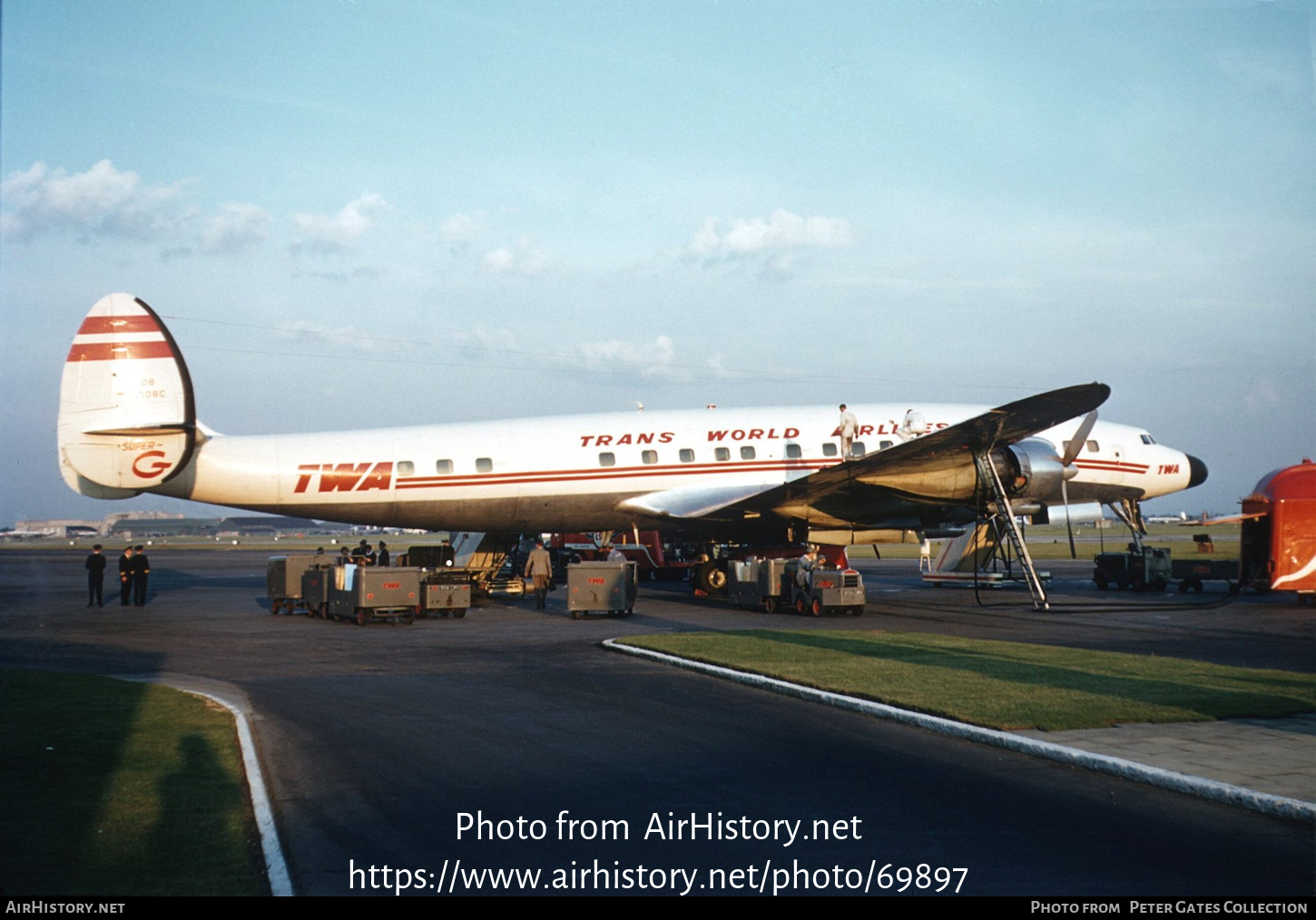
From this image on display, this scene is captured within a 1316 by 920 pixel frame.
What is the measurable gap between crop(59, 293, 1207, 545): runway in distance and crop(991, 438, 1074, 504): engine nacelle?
1.7 inches

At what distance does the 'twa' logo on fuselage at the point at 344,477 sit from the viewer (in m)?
26.8

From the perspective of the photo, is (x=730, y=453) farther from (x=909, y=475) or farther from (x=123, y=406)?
(x=123, y=406)

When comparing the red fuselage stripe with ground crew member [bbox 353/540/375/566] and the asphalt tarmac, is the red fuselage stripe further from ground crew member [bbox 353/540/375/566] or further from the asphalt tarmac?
the asphalt tarmac

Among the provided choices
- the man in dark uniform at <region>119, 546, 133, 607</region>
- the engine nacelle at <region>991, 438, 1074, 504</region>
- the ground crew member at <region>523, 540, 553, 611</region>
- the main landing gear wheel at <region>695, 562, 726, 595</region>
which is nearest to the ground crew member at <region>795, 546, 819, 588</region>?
the engine nacelle at <region>991, 438, 1074, 504</region>

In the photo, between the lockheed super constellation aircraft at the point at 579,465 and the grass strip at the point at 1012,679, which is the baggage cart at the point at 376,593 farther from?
the grass strip at the point at 1012,679

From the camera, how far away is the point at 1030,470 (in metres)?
25.5

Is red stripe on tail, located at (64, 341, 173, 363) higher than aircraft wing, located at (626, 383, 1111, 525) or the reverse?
higher

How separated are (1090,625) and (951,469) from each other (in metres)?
5.39

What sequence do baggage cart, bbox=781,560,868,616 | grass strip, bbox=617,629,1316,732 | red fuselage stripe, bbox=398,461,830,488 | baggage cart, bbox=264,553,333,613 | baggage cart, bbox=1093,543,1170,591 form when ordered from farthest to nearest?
1. baggage cart, bbox=1093,543,1170,591
2. red fuselage stripe, bbox=398,461,830,488
3. baggage cart, bbox=264,553,333,613
4. baggage cart, bbox=781,560,868,616
5. grass strip, bbox=617,629,1316,732

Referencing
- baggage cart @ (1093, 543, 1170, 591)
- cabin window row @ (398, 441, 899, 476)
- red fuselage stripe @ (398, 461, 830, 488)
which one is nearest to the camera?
red fuselage stripe @ (398, 461, 830, 488)

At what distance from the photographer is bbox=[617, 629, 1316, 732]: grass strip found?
Answer: 10.9m

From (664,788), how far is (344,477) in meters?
20.3

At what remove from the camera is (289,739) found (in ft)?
34.9
